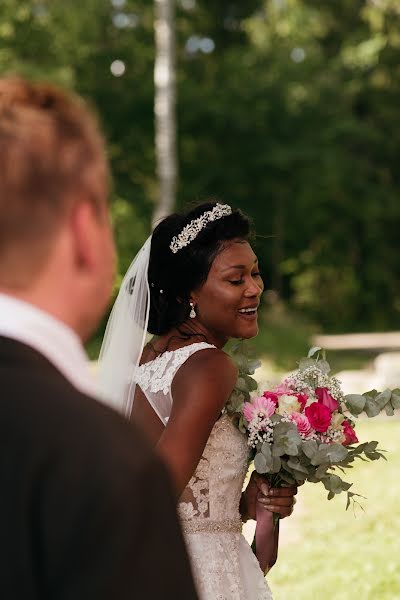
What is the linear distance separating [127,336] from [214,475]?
629 mm

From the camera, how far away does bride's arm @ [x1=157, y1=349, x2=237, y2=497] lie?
281 centimetres

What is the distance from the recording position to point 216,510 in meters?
3.30

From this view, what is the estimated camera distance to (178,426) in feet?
9.24

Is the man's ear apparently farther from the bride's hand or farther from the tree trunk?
the tree trunk

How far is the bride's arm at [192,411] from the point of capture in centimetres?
281

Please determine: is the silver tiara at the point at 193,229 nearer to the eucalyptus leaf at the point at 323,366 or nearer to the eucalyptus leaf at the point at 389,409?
the eucalyptus leaf at the point at 323,366

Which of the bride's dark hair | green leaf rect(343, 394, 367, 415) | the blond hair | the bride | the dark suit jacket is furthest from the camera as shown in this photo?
green leaf rect(343, 394, 367, 415)

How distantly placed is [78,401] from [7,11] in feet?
72.4

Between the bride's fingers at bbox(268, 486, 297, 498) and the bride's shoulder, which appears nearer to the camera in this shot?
the bride's shoulder

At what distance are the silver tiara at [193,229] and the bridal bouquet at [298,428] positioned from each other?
0.54m

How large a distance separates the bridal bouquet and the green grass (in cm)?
183

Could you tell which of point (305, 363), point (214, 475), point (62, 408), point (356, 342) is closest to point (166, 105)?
point (356, 342)

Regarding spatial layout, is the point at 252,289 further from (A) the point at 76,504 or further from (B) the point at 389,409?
(A) the point at 76,504

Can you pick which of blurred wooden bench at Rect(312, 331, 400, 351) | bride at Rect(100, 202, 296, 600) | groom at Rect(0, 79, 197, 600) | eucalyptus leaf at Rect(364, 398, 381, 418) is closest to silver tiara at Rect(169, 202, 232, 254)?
bride at Rect(100, 202, 296, 600)
